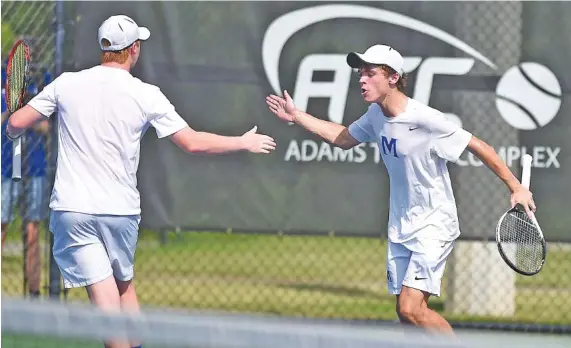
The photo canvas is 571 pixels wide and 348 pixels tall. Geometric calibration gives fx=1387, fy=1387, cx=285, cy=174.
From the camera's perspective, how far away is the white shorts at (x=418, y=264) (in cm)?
550

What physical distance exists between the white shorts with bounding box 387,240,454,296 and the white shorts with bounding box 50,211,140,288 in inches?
42.8

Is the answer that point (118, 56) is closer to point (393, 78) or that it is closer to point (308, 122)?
point (308, 122)

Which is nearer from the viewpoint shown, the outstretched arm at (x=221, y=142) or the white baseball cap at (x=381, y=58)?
the outstretched arm at (x=221, y=142)

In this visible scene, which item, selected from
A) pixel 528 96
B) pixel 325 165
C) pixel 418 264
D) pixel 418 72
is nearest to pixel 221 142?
pixel 418 264

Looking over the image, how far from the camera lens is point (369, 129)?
19.0 feet

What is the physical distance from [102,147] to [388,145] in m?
1.16

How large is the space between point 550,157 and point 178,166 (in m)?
1.98

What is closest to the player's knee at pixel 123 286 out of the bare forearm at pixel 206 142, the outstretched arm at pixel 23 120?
the bare forearm at pixel 206 142

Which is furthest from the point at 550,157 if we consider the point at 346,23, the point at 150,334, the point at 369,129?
the point at 150,334

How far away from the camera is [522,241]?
5.73 metres

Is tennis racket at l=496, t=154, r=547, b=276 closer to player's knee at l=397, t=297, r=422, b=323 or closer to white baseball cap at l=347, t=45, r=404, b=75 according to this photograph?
player's knee at l=397, t=297, r=422, b=323

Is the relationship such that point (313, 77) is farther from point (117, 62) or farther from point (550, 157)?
point (117, 62)

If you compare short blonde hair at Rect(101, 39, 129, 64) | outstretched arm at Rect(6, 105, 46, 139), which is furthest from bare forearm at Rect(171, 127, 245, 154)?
outstretched arm at Rect(6, 105, 46, 139)

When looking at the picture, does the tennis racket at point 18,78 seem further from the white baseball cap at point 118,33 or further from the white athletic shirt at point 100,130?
the white baseball cap at point 118,33
